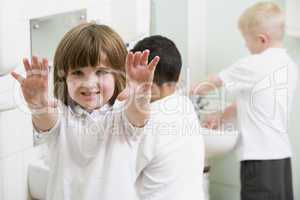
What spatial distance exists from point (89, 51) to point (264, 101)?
98 centimetres

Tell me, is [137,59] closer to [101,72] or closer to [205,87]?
[101,72]

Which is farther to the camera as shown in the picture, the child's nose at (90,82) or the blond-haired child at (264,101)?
the blond-haired child at (264,101)

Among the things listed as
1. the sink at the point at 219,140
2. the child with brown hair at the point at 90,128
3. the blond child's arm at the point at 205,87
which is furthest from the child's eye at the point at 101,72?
the blond child's arm at the point at 205,87

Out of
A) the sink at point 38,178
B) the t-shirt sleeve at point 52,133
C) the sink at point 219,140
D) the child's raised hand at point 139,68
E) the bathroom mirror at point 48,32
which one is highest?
the bathroom mirror at point 48,32

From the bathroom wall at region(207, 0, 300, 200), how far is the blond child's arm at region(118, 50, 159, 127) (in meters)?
1.23

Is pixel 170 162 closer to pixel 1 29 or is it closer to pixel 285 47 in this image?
pixel 1 29

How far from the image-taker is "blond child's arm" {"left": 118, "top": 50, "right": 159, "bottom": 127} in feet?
2.85

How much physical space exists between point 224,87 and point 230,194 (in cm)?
59

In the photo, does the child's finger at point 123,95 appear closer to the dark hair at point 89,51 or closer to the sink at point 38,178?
the dark hair at point 89,51

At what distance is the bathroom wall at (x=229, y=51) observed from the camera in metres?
2.07

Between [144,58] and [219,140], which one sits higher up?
[144,58]

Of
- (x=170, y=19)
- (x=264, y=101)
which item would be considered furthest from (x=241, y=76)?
(x=170, y=19)

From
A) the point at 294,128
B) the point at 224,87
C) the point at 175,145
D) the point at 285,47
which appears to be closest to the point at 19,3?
the point at 175,145

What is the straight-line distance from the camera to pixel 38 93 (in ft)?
3.05
